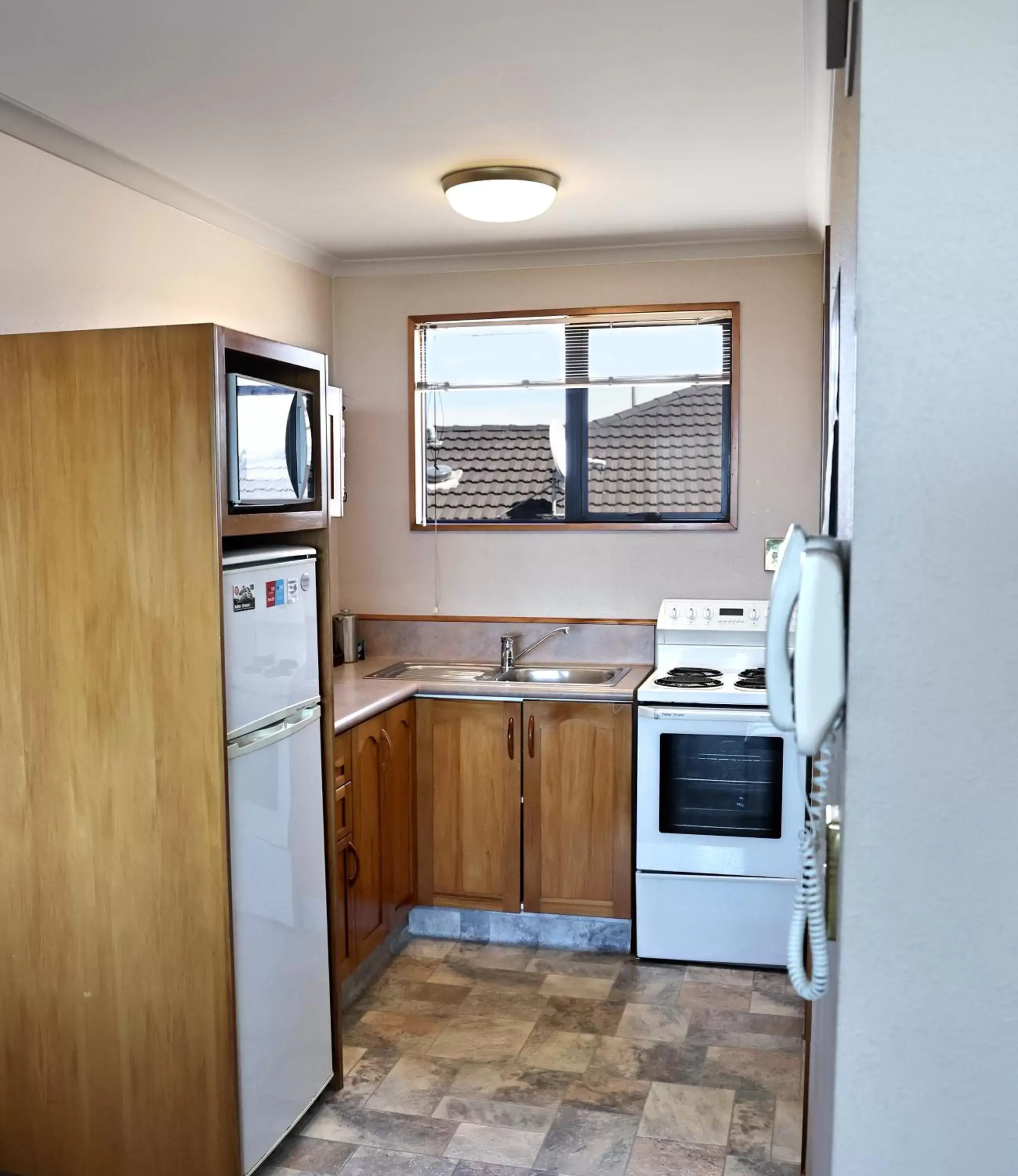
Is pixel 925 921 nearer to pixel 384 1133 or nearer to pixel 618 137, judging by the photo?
pixel 384 1133

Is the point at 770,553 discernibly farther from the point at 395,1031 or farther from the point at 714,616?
the point at 395,1031

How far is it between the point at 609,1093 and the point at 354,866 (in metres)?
1.06

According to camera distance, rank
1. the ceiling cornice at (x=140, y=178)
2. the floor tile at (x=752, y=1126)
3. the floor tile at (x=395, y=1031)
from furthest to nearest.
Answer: the floor tile at (x=395, y=1031) → the ceiling cornice at (x=140, y=178) → the floor tile at (x=752, y=1126)

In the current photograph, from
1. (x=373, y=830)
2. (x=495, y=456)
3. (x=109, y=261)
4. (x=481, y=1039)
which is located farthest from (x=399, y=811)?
(x=109, y=261)

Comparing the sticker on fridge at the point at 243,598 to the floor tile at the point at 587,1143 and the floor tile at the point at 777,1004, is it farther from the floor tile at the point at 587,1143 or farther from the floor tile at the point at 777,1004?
the floor tile at the point at 777,1004

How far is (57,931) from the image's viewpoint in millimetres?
2578

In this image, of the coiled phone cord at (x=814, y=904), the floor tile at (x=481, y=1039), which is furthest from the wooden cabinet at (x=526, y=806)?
the coiled phone cord at (x=814, y=904)

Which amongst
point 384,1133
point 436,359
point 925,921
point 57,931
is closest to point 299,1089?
point 384,1133

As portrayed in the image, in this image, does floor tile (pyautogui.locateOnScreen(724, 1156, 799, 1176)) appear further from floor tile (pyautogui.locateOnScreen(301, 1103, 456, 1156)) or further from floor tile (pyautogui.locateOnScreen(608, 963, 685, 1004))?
floor tile (pyautogui.locateOnScreen(608, 963, 685, 1004))

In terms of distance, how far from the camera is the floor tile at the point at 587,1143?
2.72m

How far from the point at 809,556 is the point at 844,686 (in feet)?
0.32

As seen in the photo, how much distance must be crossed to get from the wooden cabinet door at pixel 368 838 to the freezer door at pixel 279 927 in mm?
667

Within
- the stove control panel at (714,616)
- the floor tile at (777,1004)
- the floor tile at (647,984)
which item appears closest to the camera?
the floor tile at (777,1004)

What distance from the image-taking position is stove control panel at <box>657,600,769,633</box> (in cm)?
437
